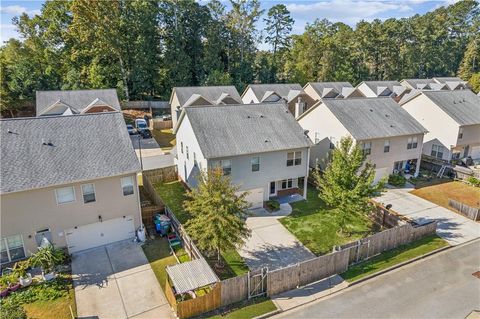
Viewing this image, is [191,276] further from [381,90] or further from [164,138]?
[381,90]

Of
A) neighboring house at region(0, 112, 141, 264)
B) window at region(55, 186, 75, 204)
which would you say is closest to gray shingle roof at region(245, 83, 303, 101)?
neighboring house at region(0, 112, 141, 264)

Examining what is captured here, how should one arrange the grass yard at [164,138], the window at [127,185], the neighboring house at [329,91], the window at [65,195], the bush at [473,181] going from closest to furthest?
1. the window at [65,195]
2. the window at [127,185]
3. the bush at [473,181]
4. the grass yard at [164,138]
5. the neighboring house at [329,91]

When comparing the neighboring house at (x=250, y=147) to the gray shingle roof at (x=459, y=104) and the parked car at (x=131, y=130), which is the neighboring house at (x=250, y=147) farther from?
the gray shingle roof at (x=459, y=104)

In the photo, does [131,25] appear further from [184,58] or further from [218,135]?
[218,135]

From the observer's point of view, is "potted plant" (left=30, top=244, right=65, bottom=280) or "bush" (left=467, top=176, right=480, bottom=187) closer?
"potted plant" (left=30, top=244, right=65, bottom=280)

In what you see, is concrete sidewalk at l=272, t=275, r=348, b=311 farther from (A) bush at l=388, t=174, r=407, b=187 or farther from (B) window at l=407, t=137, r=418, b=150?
(B) window at l=407, t=137, r=418, b=150

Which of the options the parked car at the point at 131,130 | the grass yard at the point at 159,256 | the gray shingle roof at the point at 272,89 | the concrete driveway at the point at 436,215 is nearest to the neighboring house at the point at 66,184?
the grass yard at the point at 159,256

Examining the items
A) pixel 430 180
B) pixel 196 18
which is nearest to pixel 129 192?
pixel 430 180
